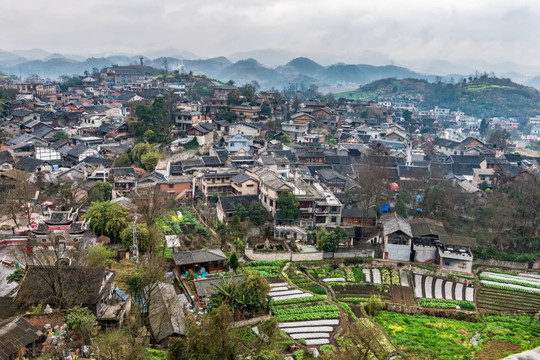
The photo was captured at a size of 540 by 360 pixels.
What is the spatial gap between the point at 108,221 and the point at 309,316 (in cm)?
1351

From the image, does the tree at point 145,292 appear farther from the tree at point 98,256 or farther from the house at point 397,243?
the house at point 397,243

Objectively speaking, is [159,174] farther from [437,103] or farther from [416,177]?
[437,103]

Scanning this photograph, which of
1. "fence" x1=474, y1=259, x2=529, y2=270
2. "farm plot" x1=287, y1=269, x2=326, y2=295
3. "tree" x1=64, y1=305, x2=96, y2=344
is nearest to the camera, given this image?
"tree" x1=64, y1=305, x2=96, y2=344

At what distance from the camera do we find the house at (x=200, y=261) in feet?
78.3

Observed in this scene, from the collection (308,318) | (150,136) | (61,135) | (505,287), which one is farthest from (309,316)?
(61,135)

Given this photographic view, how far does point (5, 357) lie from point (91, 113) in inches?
1844

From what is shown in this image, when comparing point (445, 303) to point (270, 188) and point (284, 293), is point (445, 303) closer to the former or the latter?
point (284, 293)

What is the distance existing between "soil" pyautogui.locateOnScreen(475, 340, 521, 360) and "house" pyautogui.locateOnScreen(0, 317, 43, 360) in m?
17.9

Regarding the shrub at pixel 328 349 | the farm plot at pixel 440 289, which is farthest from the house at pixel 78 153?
the farm plot at pixel 440 289

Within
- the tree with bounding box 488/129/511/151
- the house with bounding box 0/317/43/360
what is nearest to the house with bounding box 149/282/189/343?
the house with bounding box 0/317/43/360

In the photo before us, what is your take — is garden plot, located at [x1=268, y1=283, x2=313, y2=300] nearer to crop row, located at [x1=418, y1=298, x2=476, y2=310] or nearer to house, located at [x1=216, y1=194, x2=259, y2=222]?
crop row, located at [x1=418, y1=298, x2=476, y2=310]

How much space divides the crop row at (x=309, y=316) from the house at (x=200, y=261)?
556 cm

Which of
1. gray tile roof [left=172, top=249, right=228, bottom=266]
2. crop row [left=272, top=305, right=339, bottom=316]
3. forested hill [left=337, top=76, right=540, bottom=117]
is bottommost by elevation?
crop row [left=272, top=305, right=339, bottom=316]

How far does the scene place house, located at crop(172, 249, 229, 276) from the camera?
2387 cm
